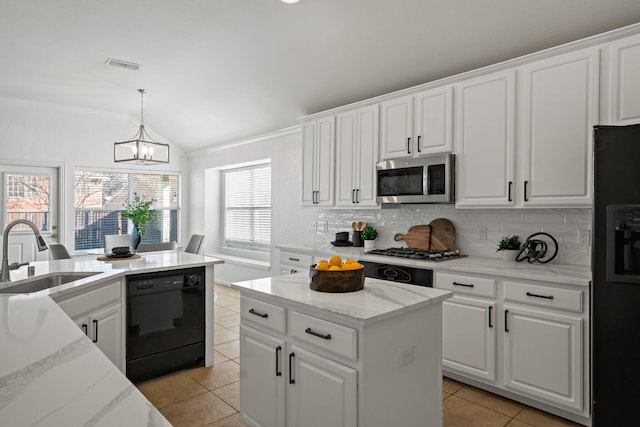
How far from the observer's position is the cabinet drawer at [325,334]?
5.40ft

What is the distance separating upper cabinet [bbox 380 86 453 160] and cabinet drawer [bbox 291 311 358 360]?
2.10 m

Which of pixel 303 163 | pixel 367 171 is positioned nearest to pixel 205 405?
pixel 367 171

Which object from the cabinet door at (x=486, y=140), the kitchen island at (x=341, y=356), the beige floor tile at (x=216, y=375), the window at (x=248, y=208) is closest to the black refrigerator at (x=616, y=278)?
the cabinet door at (x=486, y=140)

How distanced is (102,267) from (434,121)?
2.88 meters

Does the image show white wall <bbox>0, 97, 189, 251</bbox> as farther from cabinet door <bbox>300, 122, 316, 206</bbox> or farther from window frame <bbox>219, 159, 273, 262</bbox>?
cabinet door <bbox>300, 122, 316, 206</bbox>

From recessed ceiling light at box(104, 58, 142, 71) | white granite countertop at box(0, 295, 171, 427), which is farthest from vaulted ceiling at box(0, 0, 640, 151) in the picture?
white granite countertop at box(0, 295, 171, 427)

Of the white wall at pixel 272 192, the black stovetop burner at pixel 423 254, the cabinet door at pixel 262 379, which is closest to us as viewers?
the cabinet door at pixel 262 379

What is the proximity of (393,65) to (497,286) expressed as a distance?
2.12 m

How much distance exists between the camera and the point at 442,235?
3684mm

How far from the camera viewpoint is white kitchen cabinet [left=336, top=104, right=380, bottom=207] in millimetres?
3918

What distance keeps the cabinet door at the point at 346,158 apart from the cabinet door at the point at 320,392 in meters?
2.45

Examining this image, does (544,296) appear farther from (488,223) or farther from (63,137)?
(63,137)

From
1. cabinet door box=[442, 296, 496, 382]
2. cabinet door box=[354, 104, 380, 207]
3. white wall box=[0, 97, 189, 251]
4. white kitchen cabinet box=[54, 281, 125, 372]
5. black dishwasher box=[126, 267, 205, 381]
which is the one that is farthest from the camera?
white wall box=[0, 97, 189, 251]

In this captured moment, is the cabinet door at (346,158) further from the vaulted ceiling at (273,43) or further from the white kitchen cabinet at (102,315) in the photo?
the white kitchen cabinet at (102,315)
